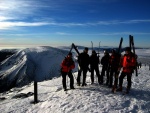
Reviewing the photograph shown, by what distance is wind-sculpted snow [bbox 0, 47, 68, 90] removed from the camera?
268ft

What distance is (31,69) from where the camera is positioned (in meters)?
90.4

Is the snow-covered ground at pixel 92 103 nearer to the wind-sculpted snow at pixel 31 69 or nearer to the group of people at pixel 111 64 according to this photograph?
the group of people at pixel 111 64

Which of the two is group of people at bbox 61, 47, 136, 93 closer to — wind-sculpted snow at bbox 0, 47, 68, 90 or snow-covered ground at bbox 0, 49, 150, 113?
snow-covered ground at bbox 0, 49, 150, 113

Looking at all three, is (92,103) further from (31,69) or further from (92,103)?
(31,69)

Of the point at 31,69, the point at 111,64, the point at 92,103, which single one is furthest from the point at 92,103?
the point at 31,69

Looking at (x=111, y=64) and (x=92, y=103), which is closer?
(x=92, y=103)

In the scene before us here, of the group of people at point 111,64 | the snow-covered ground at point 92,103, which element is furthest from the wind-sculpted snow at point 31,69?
the snow-covered ground at point 92,103

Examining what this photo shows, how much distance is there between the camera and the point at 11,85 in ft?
263

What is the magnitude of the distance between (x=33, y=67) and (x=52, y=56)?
15.2 metres

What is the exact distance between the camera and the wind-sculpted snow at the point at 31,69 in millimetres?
81787

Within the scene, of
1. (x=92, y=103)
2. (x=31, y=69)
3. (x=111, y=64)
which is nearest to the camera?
(x=92, y=103)

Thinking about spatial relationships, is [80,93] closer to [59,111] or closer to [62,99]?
[62,99]

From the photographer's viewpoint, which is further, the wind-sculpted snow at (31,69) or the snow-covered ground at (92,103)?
the wind-sculpted snow at (31,69)

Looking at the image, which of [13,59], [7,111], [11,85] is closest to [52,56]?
[13,59]
